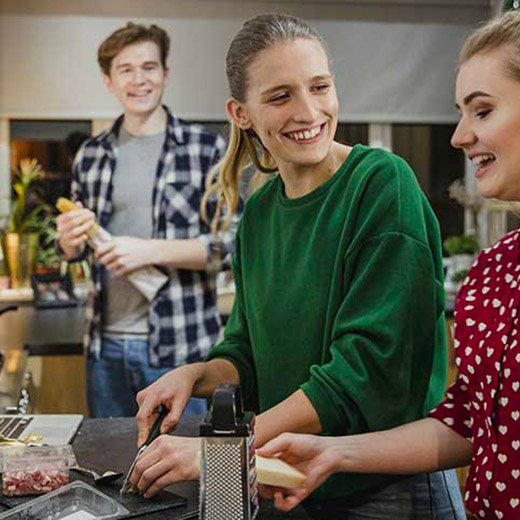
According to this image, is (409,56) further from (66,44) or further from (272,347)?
(272,347)

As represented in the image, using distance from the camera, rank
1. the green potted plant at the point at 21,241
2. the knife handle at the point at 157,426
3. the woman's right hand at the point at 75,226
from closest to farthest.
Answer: the knife handle at the point at 157,426, the woman's right hand at the point at 75,226, the green potted plant at the point at 21,241

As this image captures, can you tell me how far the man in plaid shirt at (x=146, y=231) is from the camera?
2.84m

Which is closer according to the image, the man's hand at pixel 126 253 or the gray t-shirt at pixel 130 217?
the man's hand at pixel 126 253

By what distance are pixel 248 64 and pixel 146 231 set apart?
1338 millimetres

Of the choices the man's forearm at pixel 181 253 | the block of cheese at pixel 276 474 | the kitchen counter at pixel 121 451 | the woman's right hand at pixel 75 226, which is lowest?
the kitchen counter at pixel 121 451

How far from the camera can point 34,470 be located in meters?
1.43

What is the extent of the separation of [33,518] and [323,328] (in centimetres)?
54

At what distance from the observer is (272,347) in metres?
1.64

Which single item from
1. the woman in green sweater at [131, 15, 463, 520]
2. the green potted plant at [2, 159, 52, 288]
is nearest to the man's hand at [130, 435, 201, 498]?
the woman in green sweater at [131, 15, 463, 520]

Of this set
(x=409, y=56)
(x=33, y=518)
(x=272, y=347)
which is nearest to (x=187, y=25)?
(x=409, y=56)

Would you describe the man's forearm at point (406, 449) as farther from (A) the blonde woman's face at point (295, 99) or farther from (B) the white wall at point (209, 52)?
(B) the white wall at point (209, 52)

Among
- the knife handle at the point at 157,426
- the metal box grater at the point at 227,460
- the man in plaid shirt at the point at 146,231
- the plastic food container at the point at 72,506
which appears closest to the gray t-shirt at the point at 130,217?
the man in plaid shirt at the point at 146,231

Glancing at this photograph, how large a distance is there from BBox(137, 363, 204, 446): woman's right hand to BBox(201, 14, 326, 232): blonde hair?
458 millimetres

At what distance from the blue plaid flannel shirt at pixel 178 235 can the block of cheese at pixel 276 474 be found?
1549mm
